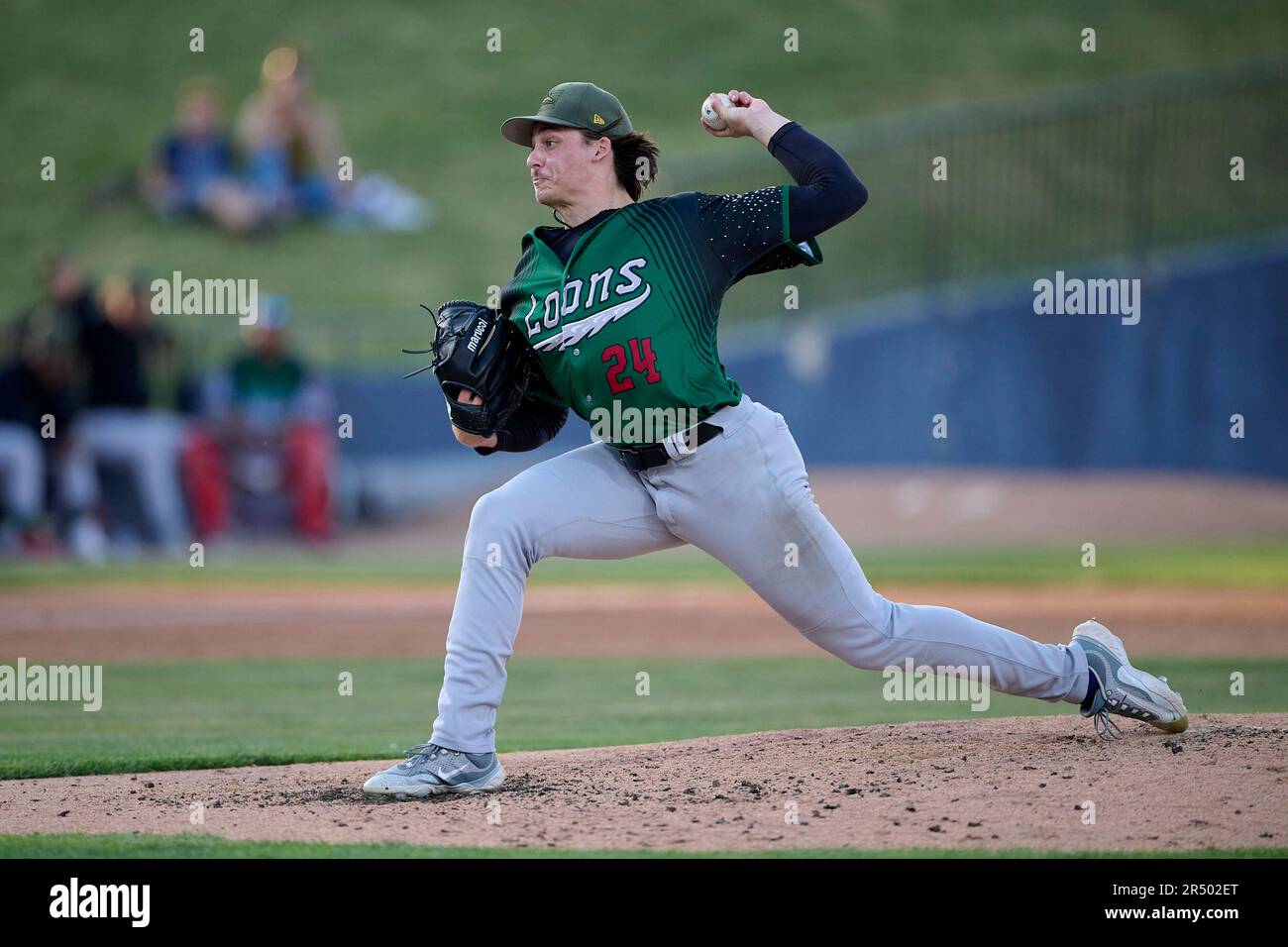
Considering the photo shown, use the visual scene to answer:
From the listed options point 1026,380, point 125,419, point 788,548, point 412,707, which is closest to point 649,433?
point 788,548

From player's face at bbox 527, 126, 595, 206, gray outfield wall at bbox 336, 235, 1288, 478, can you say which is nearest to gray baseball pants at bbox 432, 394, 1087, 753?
player's face at bbox 527, 126, 595, 206

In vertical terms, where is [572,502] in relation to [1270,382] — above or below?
below

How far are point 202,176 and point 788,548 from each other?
20450mm

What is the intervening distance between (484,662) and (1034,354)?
1368cm

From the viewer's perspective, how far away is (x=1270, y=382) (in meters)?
16.6

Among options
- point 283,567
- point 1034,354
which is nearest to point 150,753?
point 283,567

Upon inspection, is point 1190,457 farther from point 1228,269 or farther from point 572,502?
point 572,502

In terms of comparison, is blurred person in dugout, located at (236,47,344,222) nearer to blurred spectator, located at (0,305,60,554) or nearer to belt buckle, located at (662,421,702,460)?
blurred spectator, located at (0,305,60,554)

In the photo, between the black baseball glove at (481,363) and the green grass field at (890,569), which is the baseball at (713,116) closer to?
the black baseball glove at (481,363)

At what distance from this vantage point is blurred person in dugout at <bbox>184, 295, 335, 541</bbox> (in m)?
15.2

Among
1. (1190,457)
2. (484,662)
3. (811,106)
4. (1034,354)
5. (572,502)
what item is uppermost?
(811,106)

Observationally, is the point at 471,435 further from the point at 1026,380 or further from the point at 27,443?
the point at 1026,380

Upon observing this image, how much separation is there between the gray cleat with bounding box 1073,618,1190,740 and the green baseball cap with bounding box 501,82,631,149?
229 cm

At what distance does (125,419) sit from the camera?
1480 cm
